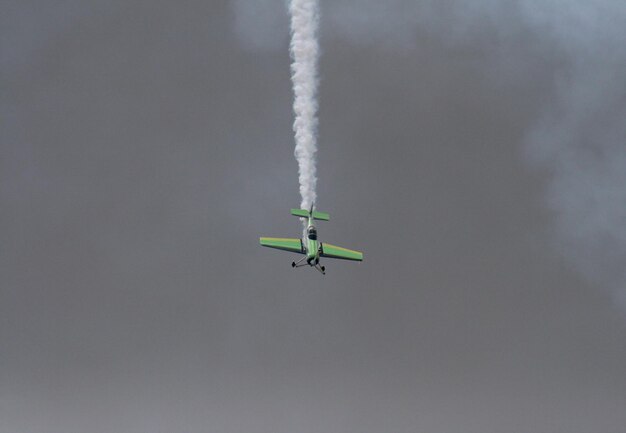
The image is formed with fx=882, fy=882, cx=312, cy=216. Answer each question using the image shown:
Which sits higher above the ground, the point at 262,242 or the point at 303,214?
the point at 303,214

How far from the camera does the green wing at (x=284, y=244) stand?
70.0m

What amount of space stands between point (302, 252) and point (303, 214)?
475 cm

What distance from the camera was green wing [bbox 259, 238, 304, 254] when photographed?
69994mm

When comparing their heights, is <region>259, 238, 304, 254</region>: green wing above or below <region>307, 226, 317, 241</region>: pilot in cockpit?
below

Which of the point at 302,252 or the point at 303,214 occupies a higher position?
the point at 303,214

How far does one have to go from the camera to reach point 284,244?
231 feet

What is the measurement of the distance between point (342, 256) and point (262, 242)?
6.74 m

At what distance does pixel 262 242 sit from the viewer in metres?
69.9

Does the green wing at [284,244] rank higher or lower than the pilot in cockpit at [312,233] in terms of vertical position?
lower

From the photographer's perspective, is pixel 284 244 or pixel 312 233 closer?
pixel 284 244

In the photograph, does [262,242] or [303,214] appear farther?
[303,214]

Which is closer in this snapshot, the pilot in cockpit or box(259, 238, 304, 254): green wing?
box(259, 238, 304, 254): green wing

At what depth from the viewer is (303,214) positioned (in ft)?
245

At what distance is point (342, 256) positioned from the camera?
7162 cm
